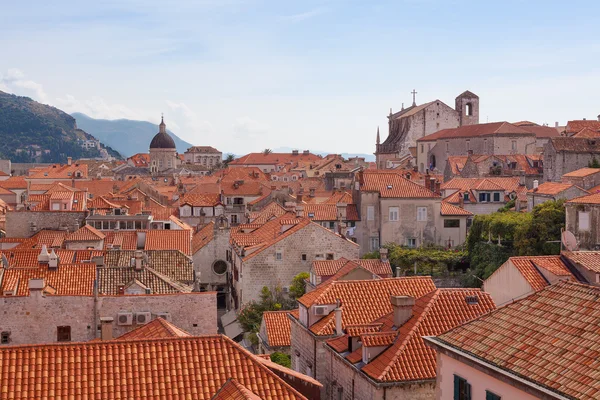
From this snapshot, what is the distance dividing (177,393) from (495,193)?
60.0m

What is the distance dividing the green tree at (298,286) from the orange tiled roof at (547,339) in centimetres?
3016

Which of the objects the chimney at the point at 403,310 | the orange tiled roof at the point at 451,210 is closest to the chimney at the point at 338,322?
the chimney at the point at 403,310

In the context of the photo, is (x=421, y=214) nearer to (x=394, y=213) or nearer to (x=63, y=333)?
(x=394, y=213)

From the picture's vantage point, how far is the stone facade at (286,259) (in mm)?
50000

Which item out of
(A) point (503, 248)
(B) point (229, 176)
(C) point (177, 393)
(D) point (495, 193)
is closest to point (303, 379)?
(C) point (177, 393)

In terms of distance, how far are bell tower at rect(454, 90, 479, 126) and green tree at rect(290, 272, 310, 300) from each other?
88019 mm

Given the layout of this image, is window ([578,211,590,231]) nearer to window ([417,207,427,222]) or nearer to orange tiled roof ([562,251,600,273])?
window ([417,207,427,222])

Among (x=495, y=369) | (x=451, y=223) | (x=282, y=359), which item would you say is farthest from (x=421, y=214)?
(x=495, y=369)

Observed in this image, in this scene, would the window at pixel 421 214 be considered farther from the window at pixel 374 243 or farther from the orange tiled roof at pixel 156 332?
the orange tiled roof at pixel 156 332

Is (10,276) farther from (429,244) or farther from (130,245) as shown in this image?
(429,244)

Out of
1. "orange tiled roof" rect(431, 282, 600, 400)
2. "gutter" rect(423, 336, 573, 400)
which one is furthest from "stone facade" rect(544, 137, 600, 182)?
"gutter" rect(423, 336, 573, 400)

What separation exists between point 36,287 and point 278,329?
11220 mm

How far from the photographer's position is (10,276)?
32.9 m

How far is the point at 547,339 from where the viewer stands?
15.8 meters
